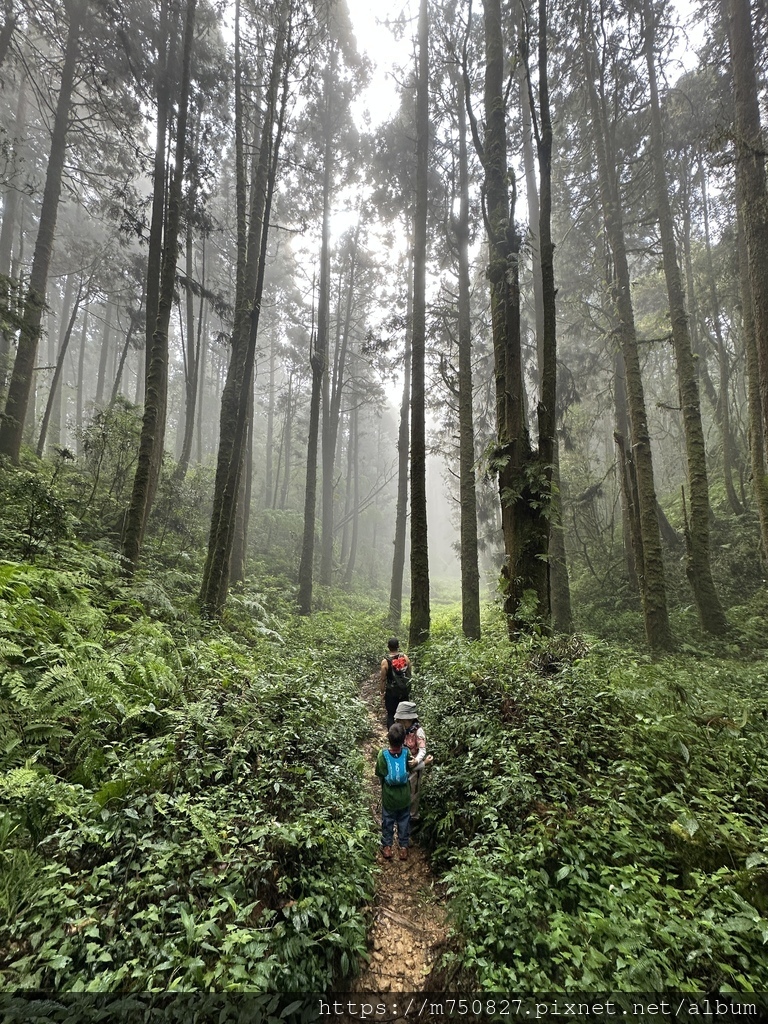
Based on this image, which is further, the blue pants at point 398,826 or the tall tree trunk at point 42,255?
the tall tree trunk at point 42,255

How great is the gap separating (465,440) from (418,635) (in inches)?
217

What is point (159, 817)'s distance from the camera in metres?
3.43

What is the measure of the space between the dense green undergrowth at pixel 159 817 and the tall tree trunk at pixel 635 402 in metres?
6.93

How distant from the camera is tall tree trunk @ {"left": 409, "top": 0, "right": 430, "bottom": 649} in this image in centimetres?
1123

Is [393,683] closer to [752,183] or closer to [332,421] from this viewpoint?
[752,183]

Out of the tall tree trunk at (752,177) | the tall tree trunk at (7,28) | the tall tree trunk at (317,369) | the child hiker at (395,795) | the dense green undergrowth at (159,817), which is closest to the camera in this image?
the dense green undergrowth at (159,817)

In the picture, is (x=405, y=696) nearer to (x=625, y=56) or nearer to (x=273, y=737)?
(x=273, y=737)

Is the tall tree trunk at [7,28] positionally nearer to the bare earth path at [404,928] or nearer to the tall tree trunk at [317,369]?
the tall tree trunk at [317,369]

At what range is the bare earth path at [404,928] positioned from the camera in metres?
3.09

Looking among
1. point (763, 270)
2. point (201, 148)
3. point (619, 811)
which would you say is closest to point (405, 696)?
point (619, 811)

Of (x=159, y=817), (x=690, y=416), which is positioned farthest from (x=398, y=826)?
(x=690, y=416)

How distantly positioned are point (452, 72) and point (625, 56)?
475 centimetres

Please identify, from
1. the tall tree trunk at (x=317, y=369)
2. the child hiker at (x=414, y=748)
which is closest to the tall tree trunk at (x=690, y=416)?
the child hiker at (x=414, y=748)

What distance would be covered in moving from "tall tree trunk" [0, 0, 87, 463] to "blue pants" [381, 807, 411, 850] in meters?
12.1
